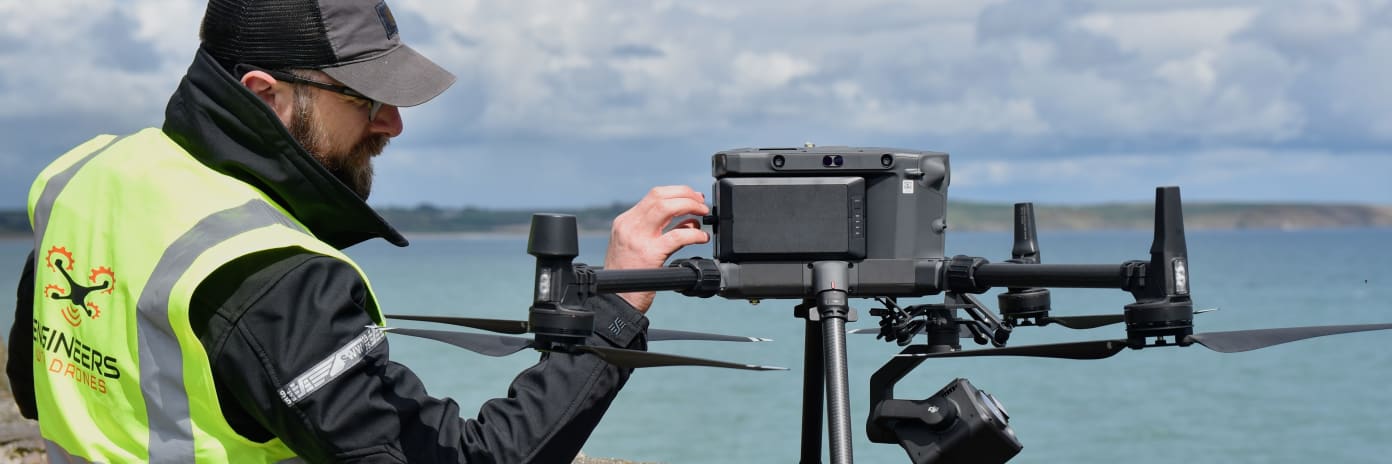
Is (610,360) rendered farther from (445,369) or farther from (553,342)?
(445,369)

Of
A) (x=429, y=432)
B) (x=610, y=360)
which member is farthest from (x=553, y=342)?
(x=429, y=432)

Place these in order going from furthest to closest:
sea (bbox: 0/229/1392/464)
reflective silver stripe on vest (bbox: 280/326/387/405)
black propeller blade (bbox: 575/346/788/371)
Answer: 1. sea (bbox: 0/229/1392/464)
2. reflective silver stripe on vest (bbox: 280/326/387/405)
3. black propeller blade (bbox: 575/346/788/371)

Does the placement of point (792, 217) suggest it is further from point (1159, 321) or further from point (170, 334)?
point (170, 334)

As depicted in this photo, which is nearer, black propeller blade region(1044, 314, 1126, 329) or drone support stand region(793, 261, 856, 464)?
Result: drone support stand region(793, 261, 856, 464)

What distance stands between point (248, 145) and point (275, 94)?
0.13 meters

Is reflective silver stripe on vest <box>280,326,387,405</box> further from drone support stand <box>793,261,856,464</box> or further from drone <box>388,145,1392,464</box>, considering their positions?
drone support stand <box>793,261,856,464</box>

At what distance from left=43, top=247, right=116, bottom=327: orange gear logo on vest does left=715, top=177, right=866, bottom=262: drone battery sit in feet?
3.42

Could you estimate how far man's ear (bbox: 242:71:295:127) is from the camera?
7.17 feet

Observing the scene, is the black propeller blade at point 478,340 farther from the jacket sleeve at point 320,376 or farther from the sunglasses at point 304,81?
the sunglasses at point 304,81

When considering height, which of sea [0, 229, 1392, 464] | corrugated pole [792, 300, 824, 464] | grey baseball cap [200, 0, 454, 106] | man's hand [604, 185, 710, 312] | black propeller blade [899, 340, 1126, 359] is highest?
grey baseball cap [200, 0, 454, 106]

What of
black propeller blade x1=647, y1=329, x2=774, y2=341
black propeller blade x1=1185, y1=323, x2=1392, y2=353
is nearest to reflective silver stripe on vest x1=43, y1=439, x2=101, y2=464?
black propeller blade x1=647, y1=329, x2=774, y2=341

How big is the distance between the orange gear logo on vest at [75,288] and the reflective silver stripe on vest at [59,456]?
240 millimetres

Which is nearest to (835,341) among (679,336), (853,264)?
(853,264)

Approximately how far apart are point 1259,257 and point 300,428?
98.8 metres
